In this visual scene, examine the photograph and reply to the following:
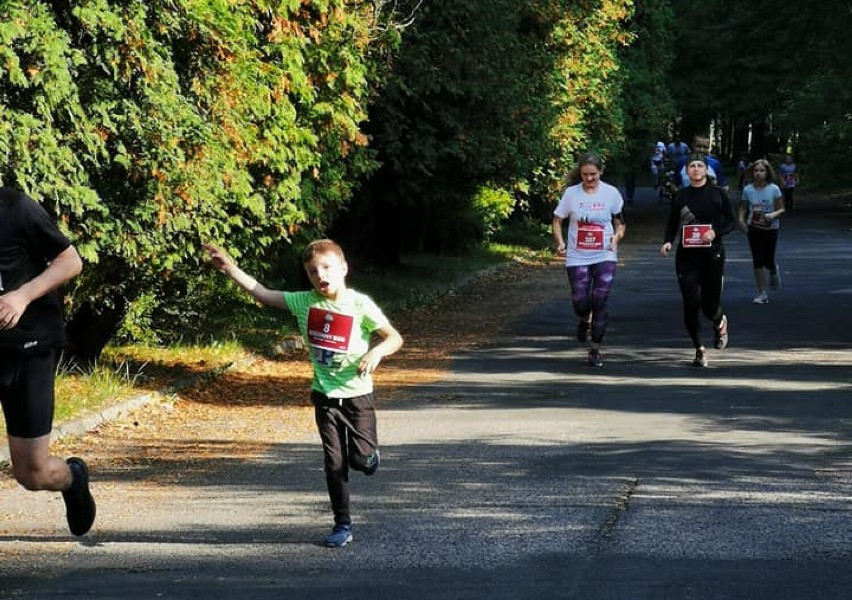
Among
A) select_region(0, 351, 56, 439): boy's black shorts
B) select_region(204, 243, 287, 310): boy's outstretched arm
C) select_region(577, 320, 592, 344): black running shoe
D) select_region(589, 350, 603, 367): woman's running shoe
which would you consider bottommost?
select_region(589, 350, 603, 367): woman's running shoe

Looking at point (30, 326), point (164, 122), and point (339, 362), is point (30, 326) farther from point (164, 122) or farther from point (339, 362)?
point (164, 122)

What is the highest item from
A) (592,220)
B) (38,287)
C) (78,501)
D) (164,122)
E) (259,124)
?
(164,122)

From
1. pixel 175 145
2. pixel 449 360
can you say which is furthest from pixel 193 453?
pixel 449 360

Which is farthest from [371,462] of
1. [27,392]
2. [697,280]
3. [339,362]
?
[697,280]

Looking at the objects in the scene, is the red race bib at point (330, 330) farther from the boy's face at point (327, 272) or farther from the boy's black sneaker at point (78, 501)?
the boy's black sneaker at point (78, 501)

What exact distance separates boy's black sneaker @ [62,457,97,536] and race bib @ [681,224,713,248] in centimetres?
864

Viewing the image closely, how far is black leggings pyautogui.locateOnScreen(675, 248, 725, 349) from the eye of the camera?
14.6m

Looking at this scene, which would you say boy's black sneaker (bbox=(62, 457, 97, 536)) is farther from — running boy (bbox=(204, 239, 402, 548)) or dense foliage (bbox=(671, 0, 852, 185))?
dense foliage (bbox=(671, 0, 852, 185))

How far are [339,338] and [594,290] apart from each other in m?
7.96

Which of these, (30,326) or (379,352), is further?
(379,352)

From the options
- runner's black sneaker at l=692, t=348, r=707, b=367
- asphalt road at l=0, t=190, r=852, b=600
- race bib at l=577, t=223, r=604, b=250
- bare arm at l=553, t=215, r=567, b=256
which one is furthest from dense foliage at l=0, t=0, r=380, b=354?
→ runner's black sneaker at l=692, t=348, r=707, b=367

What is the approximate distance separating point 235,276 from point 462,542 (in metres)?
1.62

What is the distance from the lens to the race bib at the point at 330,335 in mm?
7340

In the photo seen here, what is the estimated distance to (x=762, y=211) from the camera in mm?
20328
